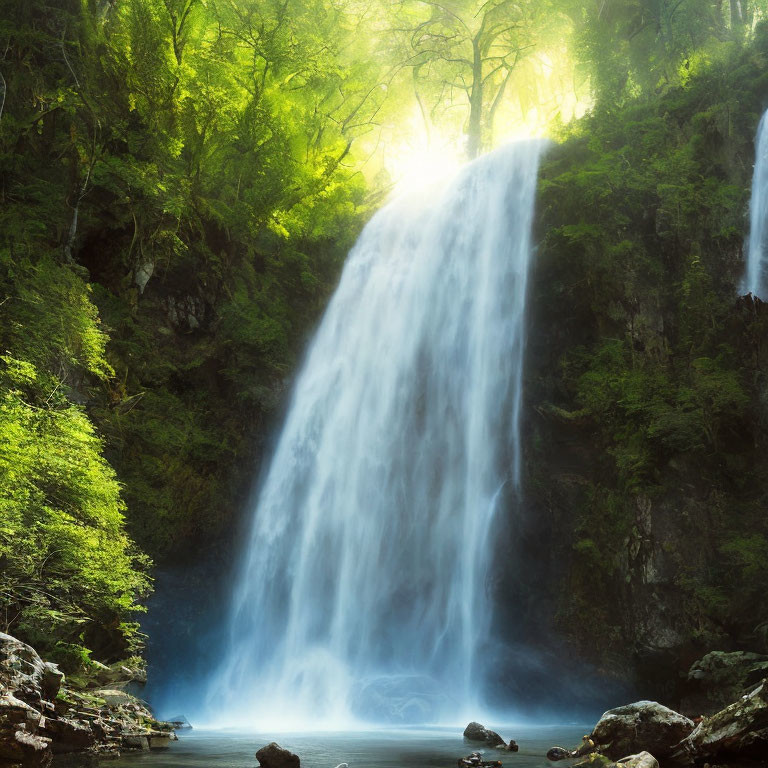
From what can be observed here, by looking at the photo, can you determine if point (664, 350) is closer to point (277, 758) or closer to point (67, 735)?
point (277, 758)

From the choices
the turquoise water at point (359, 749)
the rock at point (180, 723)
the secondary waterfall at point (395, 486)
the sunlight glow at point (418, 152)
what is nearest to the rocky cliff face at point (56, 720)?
the turquoise water at point (359, 749)

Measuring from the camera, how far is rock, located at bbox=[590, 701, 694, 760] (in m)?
7.53

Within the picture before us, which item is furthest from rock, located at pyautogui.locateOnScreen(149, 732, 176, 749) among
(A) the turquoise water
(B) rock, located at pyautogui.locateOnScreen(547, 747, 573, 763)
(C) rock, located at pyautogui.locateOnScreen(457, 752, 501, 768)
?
(B) rock, located at pyautogui.locateOnScreen(547, 747, 573, 763)

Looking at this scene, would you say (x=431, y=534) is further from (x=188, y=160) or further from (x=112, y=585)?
(x=188, y=160)

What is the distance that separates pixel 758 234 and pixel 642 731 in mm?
11877

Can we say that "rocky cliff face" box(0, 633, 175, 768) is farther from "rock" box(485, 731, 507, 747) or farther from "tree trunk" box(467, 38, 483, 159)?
"tree trunk" box(467, 38, 483, 159)

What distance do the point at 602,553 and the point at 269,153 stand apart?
12487 millimetres

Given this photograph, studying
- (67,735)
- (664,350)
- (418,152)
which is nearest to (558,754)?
(67,735)

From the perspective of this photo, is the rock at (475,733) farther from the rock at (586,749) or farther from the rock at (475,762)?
the rock at (475,762)

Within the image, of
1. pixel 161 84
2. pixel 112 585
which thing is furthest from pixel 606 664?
pixel 161 84

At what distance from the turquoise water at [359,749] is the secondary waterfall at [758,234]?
32.6 feet

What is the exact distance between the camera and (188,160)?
1695cm

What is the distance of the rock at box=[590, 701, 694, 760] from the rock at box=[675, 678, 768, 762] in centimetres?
30

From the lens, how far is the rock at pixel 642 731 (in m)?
7.53
